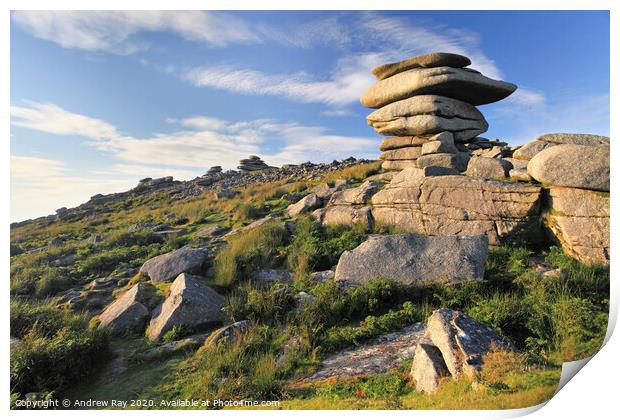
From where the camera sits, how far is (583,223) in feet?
23.7

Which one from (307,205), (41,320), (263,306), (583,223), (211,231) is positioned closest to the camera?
(41,320)

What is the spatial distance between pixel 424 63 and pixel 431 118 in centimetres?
251

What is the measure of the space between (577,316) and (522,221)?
346 cm

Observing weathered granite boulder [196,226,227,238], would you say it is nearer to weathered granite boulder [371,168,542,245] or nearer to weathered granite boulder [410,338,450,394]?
weathered granite boulder [371,168,542,245]

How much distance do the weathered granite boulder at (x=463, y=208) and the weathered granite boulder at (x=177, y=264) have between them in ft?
17.3

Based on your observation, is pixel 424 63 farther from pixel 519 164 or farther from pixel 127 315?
pixel 127 315

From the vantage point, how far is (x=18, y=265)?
36.9ft

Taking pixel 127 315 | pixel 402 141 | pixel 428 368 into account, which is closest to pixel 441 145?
pixel 402 141

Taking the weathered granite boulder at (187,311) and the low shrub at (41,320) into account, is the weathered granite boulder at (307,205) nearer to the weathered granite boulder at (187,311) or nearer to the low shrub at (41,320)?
the weathered granite boulder at (187,311)

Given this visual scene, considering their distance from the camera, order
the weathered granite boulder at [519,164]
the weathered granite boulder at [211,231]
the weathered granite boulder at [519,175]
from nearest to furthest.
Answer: the weathered granite boulder at [519,175] < the weathered granite boulder at [519,164] < the weathered granite boulder at [211,231]

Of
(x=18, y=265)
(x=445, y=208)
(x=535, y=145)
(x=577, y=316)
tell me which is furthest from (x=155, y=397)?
(x=535, y=145)

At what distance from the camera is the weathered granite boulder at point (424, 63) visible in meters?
14.0

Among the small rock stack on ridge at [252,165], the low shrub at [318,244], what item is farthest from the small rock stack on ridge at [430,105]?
the small rock stack on ridge at [252,165]
